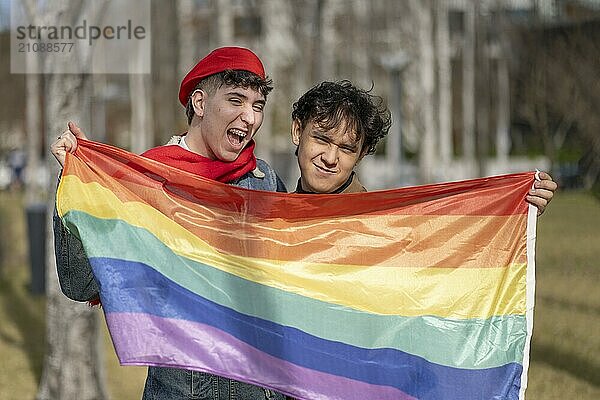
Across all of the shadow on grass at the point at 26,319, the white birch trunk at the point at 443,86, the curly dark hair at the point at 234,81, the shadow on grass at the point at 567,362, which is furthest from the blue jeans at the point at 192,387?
the white birch trunk at the point at 443,86

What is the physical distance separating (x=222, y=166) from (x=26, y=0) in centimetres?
994

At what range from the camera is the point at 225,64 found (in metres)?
3.95

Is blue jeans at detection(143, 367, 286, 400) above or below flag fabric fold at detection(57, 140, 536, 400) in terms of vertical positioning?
below

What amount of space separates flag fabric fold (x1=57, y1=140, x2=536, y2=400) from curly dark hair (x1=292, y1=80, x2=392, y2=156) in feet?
0.83

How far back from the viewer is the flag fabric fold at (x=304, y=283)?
3.99 meters

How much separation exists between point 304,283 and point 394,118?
32869 millimetres

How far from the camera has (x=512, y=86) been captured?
160 feet

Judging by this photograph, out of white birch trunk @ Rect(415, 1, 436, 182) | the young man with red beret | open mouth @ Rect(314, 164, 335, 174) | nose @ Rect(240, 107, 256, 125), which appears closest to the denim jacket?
the young man with red beret

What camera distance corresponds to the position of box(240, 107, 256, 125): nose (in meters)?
3.90

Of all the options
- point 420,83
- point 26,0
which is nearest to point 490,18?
point 420,83

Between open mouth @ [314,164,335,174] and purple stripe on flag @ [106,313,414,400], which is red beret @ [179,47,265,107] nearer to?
open mouth @ [314,164,335,174]

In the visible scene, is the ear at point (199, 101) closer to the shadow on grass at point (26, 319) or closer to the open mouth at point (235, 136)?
the open mouth at point (235, 136)

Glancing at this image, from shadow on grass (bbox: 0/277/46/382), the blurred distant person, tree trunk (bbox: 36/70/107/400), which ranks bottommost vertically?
shadow on grass (bbox: 0/277/46/382)

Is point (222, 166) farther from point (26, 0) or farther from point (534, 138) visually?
point (534, 138)
